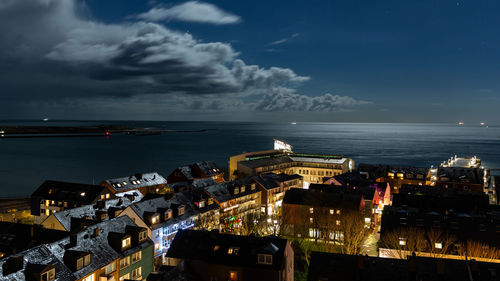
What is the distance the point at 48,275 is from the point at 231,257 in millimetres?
14380

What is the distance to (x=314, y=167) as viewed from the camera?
357 ft

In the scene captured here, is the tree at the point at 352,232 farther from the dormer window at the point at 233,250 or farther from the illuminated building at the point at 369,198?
the dormer window at the point at 233,250

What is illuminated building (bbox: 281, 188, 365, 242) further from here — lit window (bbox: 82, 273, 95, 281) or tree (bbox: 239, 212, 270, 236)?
lit window (bbox: 82, 273, 95, 281)

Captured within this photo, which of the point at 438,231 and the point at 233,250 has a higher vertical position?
the point at 233,250

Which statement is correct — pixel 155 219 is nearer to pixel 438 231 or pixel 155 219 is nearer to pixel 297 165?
pixel 438 231

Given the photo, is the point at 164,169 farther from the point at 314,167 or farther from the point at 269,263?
the point at 269,263

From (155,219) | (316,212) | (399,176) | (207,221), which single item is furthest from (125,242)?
(399,176)

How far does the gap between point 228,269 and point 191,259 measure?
11.3ft

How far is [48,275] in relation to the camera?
2567cm

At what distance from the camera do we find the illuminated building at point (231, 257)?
28797mm

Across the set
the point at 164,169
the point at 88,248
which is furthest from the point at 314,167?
the point at 88,248

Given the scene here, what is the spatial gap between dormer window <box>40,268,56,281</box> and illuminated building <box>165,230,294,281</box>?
358 inches

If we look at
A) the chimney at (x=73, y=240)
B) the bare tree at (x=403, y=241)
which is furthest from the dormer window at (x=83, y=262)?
the bare tree at (x=403, y=241)

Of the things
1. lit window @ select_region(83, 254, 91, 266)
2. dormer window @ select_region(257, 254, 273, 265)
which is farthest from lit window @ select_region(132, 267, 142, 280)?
dormer window @ select_region(257, 254, 273, 265)
